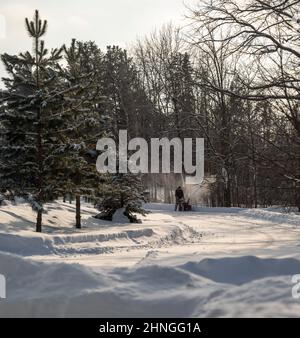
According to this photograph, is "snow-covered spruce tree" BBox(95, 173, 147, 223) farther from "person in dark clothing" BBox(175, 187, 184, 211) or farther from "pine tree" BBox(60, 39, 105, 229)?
"person in dark clothing" BBox(175, 187, 184, 211)

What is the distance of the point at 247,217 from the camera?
28.6 m

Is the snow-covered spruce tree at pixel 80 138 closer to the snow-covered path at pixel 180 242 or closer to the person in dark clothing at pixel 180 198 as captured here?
the snow-covered path at pixel 180 242

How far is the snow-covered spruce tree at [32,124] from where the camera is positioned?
1541 centimetres

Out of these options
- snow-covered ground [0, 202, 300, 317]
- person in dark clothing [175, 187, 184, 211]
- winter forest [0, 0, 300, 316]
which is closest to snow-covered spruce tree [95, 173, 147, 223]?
winter forest [0, 0, 300, 316]

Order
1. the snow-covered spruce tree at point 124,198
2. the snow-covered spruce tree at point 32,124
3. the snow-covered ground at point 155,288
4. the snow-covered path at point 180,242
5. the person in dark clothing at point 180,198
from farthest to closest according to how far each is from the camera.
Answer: the person in dark clothing at point 180,198
the snow-covered spruce tree at point 124,198
the snow-covered spruce tree at point 32,124
the snow-covered path at point 180,242
the snow-covered ground at point 155,288

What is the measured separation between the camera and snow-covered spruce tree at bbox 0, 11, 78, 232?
15414 millimetres

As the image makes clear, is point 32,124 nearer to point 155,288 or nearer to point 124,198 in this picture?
point 124,198

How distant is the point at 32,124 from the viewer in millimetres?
15680

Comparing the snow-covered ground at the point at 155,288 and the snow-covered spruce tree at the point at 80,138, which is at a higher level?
the snow-covered spruce tree at the point at 80,138

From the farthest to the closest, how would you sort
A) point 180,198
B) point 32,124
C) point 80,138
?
point 180,198
point 80,138
point 32,124

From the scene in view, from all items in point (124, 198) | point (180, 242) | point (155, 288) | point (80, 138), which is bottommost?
point (180, 242)

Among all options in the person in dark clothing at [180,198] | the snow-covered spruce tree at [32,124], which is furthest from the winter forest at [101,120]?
the person in dark clothing at [180,198]

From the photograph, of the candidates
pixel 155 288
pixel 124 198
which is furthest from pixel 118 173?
pixel 155 288

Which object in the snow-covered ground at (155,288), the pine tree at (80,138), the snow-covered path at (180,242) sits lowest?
the snow-covered path at (180,242)
